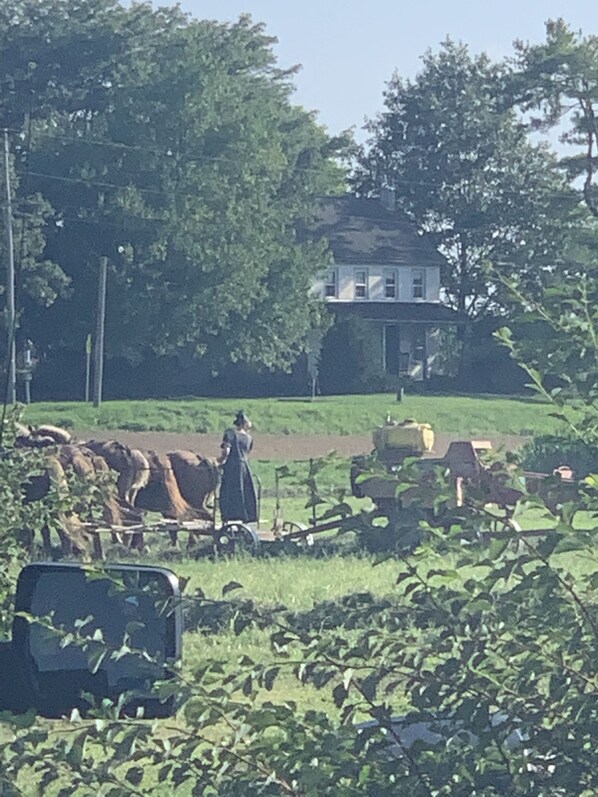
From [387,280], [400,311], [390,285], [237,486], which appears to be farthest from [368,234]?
[237,486]

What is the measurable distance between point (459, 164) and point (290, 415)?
32.4 metres

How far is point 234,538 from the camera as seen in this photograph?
18.7m

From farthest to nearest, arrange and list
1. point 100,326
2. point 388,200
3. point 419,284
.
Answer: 1. point 388,200
2. point 419,284
3. point 100,326

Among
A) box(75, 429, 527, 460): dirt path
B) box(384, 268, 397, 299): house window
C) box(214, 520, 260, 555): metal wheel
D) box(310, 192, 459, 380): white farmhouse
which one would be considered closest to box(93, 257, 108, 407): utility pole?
box(75, 429, 527, 460): dirt path

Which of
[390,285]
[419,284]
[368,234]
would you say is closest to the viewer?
[390,285]

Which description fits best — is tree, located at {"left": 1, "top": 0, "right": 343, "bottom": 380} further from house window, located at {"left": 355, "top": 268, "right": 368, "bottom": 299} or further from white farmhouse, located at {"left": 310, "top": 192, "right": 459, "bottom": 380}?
house window, located at {"left": 355, "top": 268, "right": 368, "bottom": 299}

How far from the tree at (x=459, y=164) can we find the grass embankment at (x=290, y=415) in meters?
14.9

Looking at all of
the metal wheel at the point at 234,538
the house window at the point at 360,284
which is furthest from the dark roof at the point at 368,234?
the metal wheel at the point at 234,538

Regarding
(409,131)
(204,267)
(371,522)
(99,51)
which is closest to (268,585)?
(371,522)

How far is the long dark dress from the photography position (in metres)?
19.8

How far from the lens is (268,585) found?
48.3 feet

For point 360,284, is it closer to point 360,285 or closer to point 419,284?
point 360,285

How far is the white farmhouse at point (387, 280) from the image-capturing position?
68.8 metres

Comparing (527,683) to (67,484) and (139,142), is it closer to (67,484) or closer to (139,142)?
(67,484)
